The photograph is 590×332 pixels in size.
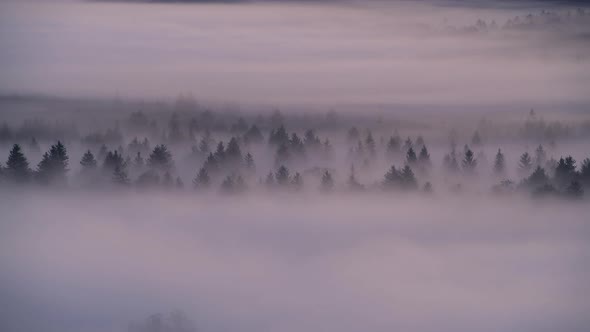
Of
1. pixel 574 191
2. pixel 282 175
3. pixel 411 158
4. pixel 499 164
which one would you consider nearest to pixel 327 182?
pixel 282 175

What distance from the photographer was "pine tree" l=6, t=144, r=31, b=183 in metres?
16.4

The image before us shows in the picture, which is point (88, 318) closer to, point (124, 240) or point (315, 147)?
point (124, 240)

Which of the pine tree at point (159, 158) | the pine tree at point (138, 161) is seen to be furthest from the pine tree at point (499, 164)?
the pine tree at point (138, 161)

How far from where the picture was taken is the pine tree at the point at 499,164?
1678 cm

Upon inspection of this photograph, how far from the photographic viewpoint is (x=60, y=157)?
16.1 metres

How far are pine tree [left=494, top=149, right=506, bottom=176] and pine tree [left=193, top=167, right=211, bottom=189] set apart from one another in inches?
256

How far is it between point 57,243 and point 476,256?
368 inches

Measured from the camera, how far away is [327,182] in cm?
1786

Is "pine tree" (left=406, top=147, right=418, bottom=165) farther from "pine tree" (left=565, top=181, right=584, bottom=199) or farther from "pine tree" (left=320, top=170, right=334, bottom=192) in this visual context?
"pine tree" (left=565, top=181, right=584, bottom=199)

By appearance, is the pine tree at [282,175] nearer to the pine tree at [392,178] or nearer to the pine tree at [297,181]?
the pine tree at [297,181]

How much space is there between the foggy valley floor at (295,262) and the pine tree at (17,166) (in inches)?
16.8

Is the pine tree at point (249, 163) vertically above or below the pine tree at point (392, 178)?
above

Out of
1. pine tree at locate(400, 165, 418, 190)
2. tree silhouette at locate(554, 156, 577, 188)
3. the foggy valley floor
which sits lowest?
the foggy valley floor

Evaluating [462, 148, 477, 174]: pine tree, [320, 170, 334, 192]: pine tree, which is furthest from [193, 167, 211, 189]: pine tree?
[462, 148, 477, 174]: pine tree
